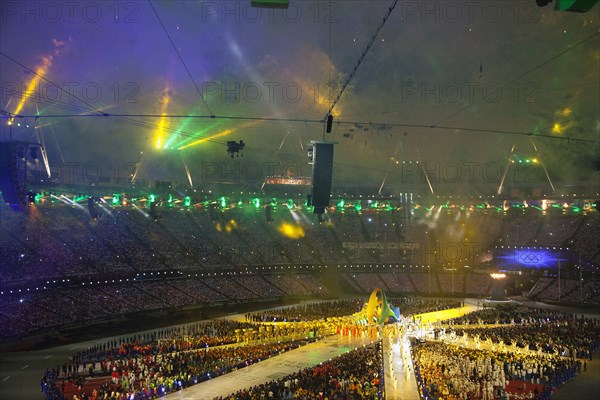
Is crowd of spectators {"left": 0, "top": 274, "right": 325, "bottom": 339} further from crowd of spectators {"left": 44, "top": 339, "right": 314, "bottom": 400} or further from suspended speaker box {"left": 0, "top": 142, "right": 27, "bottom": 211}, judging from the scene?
suspended speaker box {"left": 0, "top": 142, "right": 27, "bottom": 211}

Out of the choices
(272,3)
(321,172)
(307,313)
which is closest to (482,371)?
(321,172)

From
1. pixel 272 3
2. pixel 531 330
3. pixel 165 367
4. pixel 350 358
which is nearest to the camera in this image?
pixel 272 3

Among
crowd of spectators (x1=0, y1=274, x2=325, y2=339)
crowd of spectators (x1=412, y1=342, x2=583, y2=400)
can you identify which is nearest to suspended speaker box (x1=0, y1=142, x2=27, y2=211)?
crowd of spectators (x1=412, y1=342, x2=583, y2=400)

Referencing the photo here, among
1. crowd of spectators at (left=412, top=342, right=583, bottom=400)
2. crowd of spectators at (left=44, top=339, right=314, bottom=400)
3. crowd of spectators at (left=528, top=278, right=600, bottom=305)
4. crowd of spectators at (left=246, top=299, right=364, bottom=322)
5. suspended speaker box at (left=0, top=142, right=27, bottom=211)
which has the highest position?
suspended speaker box at (left=0, top=142, right=27, bottom=211)

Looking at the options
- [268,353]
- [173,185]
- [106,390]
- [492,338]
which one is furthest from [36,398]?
[173,185]

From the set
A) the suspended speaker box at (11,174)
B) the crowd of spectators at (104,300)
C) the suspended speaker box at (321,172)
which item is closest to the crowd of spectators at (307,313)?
the crowd of spectators at (104,300)

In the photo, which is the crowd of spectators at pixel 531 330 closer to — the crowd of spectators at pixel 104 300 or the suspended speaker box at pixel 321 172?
the suspended speaker box at pixel 321 172

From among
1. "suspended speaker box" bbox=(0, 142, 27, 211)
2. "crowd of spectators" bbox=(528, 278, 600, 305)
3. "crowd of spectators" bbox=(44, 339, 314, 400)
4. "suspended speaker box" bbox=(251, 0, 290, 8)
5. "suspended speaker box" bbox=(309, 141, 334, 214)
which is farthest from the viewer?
"crowd of spectators" bbox=(528, 278, 600, 305)

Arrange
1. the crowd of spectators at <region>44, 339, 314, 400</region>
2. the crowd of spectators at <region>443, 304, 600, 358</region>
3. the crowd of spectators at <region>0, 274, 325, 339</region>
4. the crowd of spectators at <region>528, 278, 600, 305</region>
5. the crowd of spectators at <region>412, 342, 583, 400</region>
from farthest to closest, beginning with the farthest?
the crowd of spectators at <region>528, 278, 600, 305</region> → the crowd of spectators at <region>0, 274, 325, 339</region> → the crowd of spectators at <region>443, 304, 600, 358</region> → the crowd of spectators at <region>44, 339, 314, 400</region> → the crowd of spectators at <region>412, 342, 583, 400</region>

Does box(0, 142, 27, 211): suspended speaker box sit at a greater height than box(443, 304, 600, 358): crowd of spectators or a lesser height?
greater

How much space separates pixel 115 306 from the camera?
3828 centimetres

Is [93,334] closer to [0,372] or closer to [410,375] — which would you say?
[0,372]

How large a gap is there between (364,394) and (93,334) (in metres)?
22.6

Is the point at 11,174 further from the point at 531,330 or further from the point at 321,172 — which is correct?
the point at 531,330
